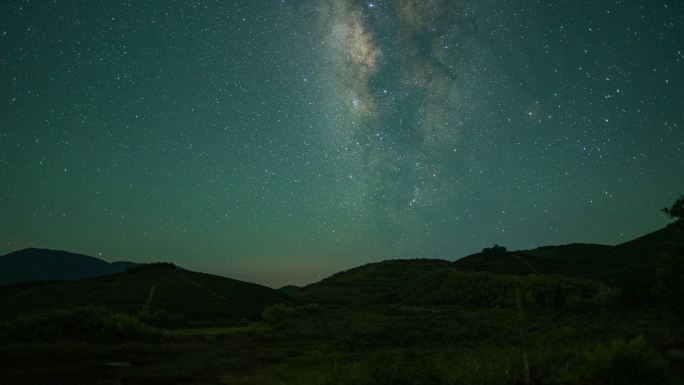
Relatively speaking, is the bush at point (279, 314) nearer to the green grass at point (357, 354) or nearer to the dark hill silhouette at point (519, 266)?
the green grass at point (357, 354)

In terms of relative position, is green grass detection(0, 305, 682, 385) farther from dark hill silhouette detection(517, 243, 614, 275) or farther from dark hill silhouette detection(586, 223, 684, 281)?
dark hill silhouette detection(517, 243, 614, 275)

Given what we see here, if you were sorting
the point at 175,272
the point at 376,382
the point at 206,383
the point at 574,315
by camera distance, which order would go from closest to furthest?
the point at 376,382
the point at 206,383
the point at 574,315
the point at 175,272

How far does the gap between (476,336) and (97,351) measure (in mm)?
25781

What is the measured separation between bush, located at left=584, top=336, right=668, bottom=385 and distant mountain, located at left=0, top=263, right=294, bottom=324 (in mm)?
43355

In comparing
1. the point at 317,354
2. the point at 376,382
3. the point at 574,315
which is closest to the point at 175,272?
the point at 317,354

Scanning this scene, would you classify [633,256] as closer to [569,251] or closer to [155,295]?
[569,251]

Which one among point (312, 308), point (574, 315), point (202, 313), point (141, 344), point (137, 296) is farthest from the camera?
point (312, 308)

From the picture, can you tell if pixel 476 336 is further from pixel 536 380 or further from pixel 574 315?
pixel 536 380

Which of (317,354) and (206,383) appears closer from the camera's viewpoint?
(206,383)

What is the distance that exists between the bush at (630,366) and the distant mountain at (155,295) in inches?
1707

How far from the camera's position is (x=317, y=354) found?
2780 cm

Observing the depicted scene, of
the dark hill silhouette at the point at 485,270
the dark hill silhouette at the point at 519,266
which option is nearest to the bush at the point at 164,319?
the dark hill silhouette at the point at 485,270

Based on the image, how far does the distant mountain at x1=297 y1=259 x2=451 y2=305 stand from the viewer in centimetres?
8312

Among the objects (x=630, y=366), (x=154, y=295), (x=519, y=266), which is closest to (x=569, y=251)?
(x=519, y=266)
